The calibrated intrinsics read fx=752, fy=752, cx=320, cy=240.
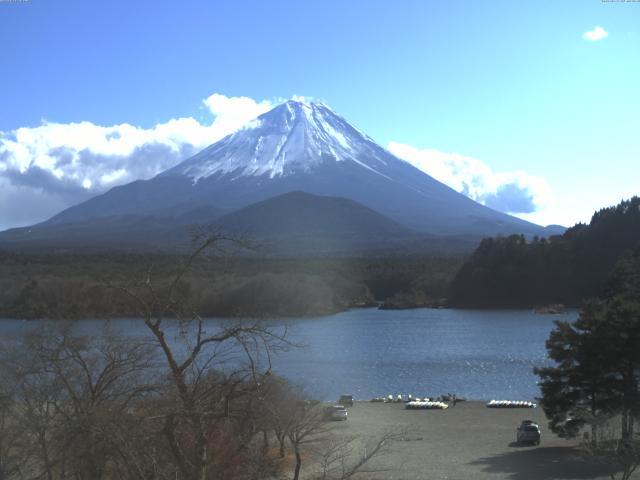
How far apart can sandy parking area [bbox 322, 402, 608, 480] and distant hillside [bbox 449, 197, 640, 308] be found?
93.4 ft

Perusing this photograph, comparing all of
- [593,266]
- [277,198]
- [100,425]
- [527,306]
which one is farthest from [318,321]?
[277,198]

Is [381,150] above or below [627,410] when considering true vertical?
above

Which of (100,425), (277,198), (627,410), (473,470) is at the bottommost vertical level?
(473,470)

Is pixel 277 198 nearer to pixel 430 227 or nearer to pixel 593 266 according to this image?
pixel 430 227

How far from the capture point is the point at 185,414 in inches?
128

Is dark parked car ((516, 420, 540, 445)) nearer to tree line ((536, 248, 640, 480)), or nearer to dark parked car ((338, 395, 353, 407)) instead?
tree line ((536, 248, 640, 480))

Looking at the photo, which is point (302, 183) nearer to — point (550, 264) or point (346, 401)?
point (550, 264)

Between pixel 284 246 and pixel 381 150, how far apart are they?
34.6 metres

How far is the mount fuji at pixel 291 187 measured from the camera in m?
79.6

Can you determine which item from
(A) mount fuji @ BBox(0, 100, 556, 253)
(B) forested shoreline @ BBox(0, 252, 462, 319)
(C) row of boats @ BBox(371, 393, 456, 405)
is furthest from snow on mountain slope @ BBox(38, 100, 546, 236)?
(C) row of boats @ BBox(371, 393, 456, 405)

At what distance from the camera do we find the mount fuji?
79.6m

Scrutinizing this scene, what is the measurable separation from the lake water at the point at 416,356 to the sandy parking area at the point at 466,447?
55.5 inches

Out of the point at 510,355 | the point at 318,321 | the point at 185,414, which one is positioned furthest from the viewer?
the point at 318,321

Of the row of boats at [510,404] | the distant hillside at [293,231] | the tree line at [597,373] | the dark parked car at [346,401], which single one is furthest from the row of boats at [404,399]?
the distant hillside at [293,231]
